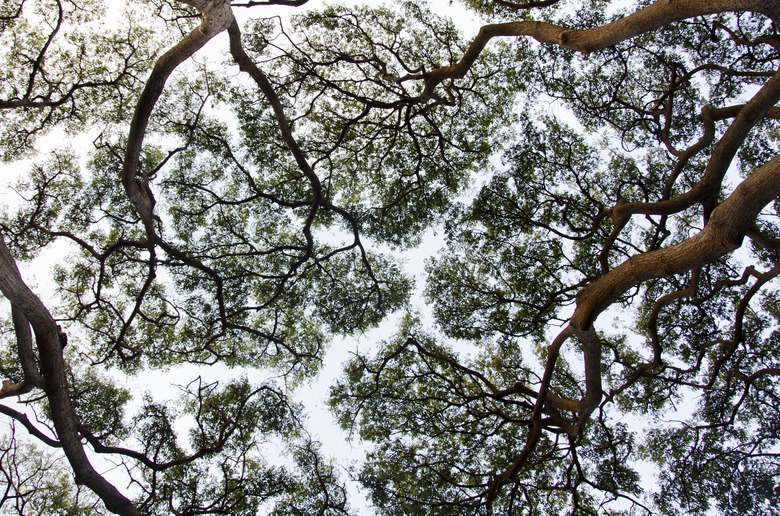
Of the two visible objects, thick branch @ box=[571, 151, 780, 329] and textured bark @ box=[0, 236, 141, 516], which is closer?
thick branch @ box=[571, 151, 780, 329]

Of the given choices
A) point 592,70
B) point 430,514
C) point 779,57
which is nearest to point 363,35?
point 592,70

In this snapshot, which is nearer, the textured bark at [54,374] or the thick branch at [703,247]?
the thick branch at [703,247]

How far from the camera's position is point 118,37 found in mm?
9406

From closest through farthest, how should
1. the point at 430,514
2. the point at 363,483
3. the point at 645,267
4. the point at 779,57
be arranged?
the point at 645,267 → the point at 779,57 → the point at 430,514 → the point at 363,483

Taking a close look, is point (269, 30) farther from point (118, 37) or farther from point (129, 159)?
point (129, 159)

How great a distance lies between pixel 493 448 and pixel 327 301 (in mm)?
4889

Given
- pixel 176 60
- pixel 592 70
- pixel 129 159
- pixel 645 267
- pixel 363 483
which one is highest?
pixel 592 70

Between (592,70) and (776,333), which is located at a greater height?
(592,70)

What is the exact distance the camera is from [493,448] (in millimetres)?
8992

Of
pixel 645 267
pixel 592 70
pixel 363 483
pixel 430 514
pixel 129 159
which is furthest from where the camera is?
pixel 592 70

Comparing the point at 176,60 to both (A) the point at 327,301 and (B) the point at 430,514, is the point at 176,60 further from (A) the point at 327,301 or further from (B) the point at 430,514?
(B) the point at 430,514

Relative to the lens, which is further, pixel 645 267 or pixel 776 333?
pixel 776 333

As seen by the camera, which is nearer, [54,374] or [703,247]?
[703,247]

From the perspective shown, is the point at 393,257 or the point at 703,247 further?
the point at 393,257
